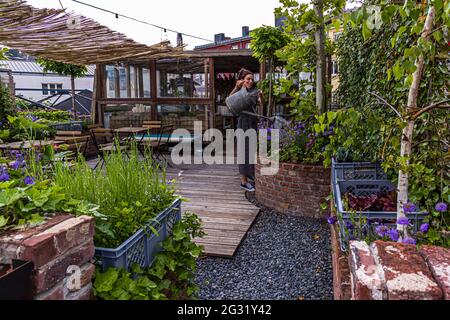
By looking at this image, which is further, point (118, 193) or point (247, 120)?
point (247, 120)

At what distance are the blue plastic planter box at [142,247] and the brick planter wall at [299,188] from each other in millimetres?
2353

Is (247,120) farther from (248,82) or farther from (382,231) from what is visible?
(382,231)

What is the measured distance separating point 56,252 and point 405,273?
115 cm

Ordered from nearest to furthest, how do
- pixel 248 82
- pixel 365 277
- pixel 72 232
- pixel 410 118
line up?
pixel 365 277 < pixel 72 232 < pixel 410 118 < pixel 248 82

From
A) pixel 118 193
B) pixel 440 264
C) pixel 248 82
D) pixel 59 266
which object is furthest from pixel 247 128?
pixel 440 264

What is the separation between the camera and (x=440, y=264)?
1.14 m

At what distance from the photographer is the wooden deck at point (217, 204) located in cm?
389

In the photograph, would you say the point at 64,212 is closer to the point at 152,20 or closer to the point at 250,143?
the point at 250,143

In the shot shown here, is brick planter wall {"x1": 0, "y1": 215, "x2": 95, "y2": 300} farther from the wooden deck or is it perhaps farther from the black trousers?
the black trousers

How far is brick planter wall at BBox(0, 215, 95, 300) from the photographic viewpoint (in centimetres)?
131

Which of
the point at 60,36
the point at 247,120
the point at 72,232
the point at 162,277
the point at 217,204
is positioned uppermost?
the point at 60,36

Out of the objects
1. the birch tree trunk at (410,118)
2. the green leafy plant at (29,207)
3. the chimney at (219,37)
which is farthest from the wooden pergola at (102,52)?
the chimney at (219,37)
